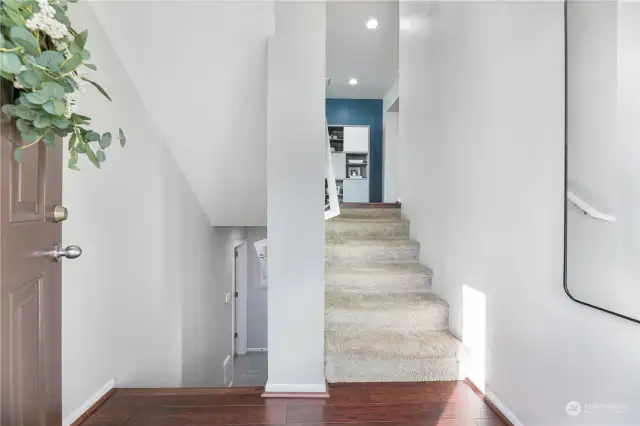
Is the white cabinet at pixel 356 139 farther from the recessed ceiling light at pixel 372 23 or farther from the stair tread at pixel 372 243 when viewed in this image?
the stair tread at pixel 372 243

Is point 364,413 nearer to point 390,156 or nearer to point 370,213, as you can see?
point 370,213

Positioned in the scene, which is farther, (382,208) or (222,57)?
(382,208)

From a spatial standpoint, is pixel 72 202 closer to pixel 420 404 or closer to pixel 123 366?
pixel 123 366

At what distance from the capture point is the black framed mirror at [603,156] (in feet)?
3.65

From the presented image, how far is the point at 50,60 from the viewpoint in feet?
3.10

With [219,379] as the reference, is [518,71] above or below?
above

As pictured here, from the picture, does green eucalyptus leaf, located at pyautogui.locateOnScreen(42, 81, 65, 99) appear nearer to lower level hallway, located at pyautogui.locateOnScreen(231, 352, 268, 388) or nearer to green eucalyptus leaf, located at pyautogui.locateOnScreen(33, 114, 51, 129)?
green eucalyptus leaf, located at pyautogui.locateOnScreen(33, 114, 51, 129)

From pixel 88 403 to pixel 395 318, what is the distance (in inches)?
75.3

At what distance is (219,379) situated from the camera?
14.2 ft

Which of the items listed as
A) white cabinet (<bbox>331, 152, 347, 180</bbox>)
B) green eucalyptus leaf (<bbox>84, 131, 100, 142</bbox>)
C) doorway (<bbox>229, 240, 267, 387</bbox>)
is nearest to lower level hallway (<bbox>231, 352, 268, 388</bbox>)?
doorway (<bbox>229, 240, 267, 387</bbox>)

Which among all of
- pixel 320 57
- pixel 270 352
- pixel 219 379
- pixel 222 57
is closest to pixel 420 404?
pixel 270 352

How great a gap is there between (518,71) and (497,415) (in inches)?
68.7

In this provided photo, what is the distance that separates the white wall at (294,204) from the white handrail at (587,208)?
1.24 metres

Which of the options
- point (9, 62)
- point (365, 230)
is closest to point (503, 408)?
point (365, 230)
